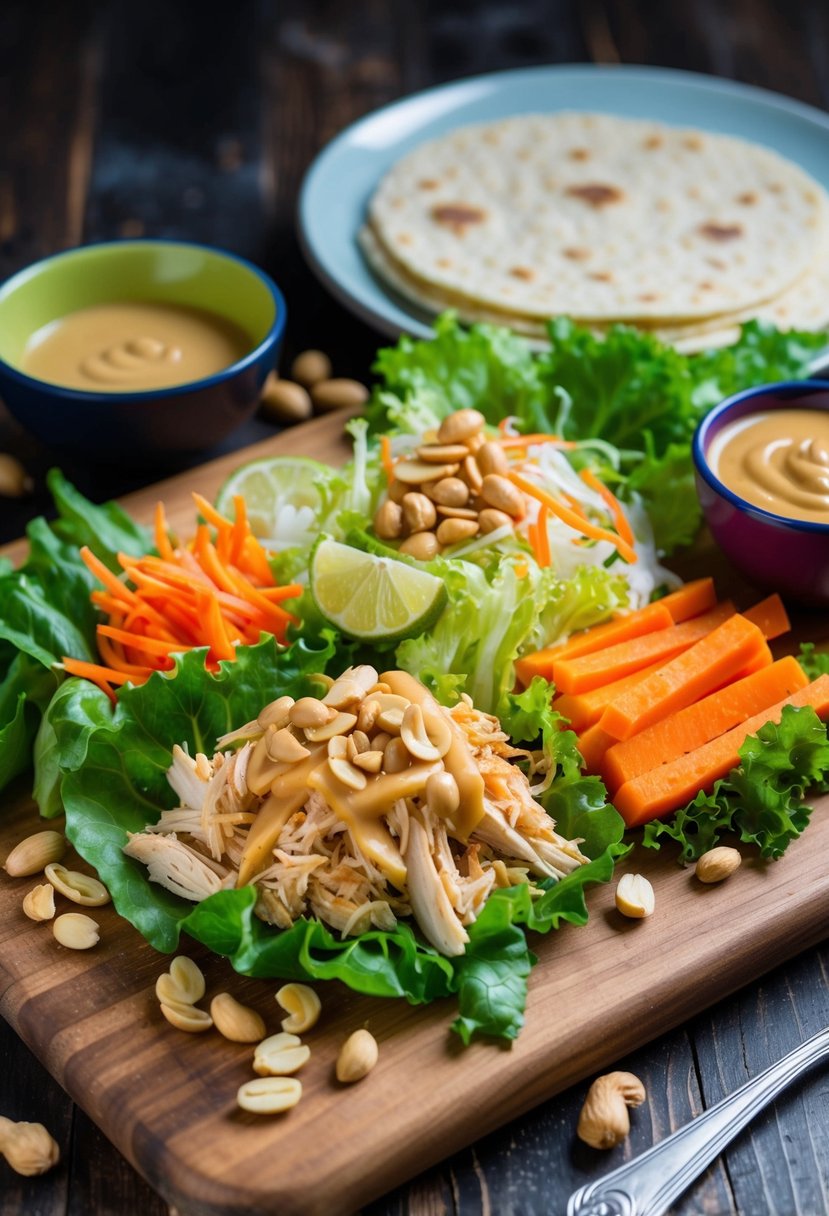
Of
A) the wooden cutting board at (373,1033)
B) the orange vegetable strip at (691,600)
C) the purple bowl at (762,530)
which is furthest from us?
the orange vegetable strip at (691,600)

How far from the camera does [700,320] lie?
5.12 metres

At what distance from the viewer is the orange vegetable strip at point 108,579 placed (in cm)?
376

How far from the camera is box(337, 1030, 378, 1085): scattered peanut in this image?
283 centimetres

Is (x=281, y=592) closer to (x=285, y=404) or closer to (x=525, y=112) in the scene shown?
(x=285, y=404)

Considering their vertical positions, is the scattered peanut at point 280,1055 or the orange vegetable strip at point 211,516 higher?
the orange vegetable strip at point 211,516

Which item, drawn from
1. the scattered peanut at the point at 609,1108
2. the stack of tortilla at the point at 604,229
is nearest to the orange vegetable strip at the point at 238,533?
the stack of tortilla at the point at 604,229

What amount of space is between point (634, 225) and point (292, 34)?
10.1 ft

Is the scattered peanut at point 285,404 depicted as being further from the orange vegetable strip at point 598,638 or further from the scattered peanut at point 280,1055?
the scattered peanut at point 280,1055

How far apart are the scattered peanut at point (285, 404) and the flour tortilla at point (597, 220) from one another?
2.21 feet

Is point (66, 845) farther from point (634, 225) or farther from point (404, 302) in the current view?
point (634, 225)

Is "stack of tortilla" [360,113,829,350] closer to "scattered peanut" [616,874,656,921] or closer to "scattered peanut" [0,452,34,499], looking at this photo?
"scattered peanut" [0,452,34,499]

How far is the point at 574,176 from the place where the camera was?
5934mm

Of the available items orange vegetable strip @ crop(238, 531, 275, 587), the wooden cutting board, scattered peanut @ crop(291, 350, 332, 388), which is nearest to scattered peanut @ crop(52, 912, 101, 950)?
the wooden cutting board

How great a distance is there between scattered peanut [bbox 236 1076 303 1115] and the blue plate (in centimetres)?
355
